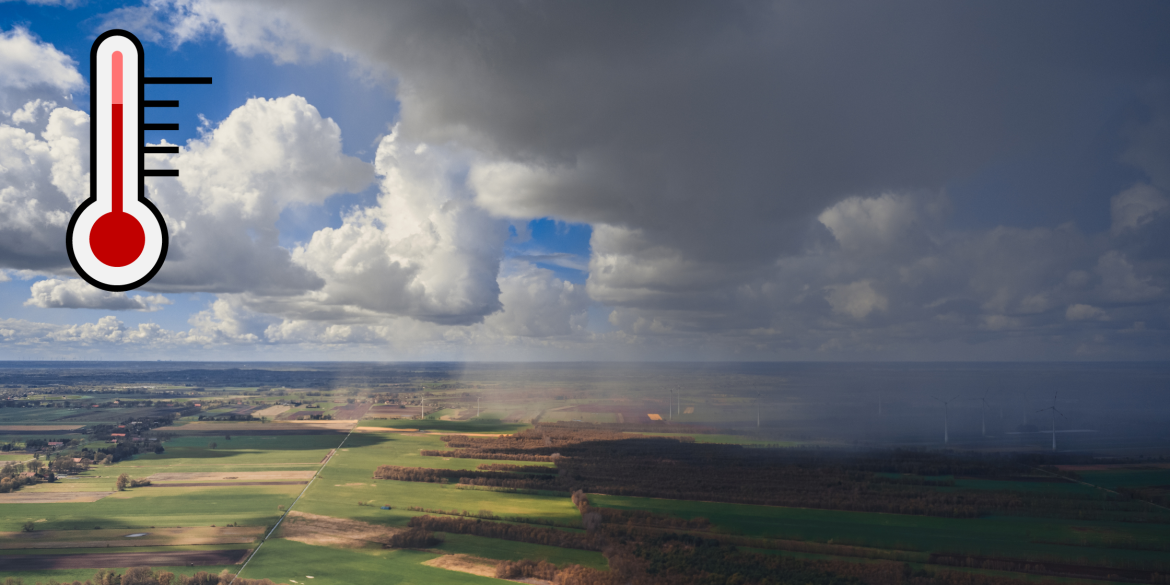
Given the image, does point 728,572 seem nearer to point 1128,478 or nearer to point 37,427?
point 1128,478

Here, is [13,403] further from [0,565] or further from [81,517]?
[0,565]

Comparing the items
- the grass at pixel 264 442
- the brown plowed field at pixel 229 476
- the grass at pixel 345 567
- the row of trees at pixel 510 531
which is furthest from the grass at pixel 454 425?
the grass at pixel 345 567

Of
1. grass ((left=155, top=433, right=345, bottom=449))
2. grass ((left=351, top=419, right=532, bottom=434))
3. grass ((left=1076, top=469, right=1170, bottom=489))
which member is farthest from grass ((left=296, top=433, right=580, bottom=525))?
grass ((left=1076, top=469, right=1170, bottom=489))

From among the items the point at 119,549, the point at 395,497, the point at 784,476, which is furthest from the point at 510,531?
the point at 784,476

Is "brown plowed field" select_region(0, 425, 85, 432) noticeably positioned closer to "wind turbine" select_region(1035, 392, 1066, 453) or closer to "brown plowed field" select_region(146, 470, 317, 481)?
"brown plowed field" select_region(146, 470, 317, 481)

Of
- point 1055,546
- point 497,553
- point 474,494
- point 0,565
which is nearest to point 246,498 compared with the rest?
point 0,565
